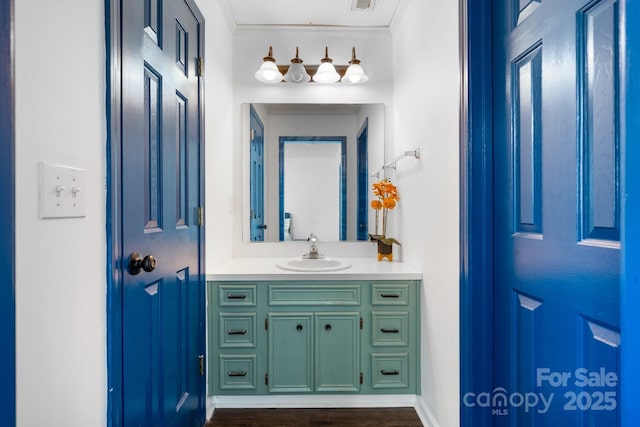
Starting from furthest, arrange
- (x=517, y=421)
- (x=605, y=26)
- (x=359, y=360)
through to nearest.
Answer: (x=359, y=360)
(x=517, y=421)
(x=605, y=26)

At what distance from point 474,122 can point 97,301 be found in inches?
54.2

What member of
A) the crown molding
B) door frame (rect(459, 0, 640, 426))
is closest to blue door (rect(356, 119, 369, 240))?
the crown molding

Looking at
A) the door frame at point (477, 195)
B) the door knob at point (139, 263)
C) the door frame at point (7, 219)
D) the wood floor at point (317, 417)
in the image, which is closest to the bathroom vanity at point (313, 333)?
the wood floor at point (317, 417)

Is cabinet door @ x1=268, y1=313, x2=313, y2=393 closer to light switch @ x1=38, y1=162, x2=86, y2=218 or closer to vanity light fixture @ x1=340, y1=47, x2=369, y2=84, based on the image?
light switch @ x1=38, y1=162, x2=86, y2=218

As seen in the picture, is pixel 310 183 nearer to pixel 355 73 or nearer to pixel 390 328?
pixel 355 73

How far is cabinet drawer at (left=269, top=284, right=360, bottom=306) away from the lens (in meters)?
2.00

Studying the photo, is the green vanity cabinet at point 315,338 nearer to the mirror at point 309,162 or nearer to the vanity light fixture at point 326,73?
the mirror at point 309,162

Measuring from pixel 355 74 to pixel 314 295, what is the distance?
153 cm

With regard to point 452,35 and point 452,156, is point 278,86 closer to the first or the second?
point 452,35

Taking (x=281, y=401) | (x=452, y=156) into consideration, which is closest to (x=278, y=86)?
(x=452, y=156)

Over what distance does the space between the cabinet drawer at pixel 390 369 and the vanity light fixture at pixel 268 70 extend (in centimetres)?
190

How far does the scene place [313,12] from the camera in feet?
7.74

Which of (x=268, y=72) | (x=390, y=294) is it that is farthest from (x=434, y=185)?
(x=268, y=72)

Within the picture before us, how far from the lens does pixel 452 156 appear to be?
150 cm
